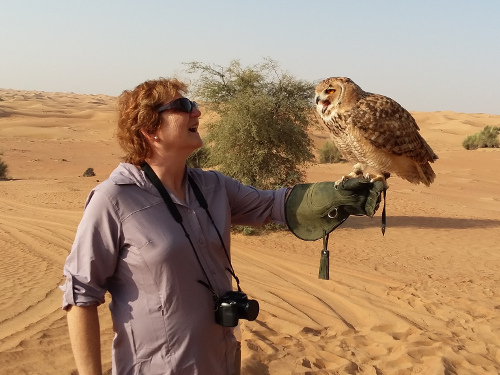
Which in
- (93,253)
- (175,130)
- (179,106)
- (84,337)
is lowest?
(84,337)

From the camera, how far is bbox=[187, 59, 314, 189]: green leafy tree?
38.6ft

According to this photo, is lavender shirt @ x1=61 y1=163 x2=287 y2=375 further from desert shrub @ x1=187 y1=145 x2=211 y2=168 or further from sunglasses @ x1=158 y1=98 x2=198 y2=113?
desert shrub @ x1=187 y1=145 x2=211 y2=168

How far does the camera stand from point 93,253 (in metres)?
1.92

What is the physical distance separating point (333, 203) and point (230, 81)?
10.3 metres

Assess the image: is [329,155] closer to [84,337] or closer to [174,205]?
[174,205]

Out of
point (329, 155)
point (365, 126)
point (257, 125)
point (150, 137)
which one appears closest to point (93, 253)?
point (150, 137)

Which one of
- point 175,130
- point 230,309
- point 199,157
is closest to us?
point 230,309

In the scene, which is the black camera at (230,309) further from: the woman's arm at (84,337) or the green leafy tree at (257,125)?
the green leafy tree at (257,125)

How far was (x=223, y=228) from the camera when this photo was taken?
2250 millimetres

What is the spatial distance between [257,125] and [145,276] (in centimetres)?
988

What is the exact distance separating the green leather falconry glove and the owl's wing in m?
1.08

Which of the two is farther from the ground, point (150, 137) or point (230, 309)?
point (150, 137)

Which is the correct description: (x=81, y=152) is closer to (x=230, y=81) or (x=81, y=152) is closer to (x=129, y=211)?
(x=230, y=81)

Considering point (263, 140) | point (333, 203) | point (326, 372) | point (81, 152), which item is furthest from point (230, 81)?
point (81, 152)
